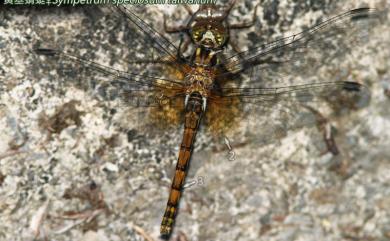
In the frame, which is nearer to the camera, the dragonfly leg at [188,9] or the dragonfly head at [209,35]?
the dragonfly head at [209,35]

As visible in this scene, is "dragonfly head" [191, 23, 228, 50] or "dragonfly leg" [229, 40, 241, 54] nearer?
"dragonfly head" [191, 23, 228, 50]

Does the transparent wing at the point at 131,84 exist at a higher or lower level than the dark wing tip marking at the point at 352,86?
lower

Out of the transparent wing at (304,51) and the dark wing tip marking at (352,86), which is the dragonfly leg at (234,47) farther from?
the dark wing tip marking at (352,86)

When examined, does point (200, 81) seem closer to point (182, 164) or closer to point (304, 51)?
point (182, 164)

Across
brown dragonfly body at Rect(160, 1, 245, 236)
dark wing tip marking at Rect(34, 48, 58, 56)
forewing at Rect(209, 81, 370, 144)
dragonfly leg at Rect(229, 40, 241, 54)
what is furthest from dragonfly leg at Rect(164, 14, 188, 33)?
dark wing tip marking at Rect(34, 48, 58, 56)

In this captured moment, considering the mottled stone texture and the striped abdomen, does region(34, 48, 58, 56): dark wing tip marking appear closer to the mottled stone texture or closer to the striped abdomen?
the mottled stone texture

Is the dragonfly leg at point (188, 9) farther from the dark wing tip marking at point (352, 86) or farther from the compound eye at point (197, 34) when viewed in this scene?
the dark wing tip marking at point (352, 86)

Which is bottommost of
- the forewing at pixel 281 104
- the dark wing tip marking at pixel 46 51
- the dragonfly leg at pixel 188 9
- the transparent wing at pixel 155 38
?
the forewing at pixel 281 104

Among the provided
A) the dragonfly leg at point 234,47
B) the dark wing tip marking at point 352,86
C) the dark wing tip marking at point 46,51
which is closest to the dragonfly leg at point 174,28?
the dragonfly leg at point 234,47
